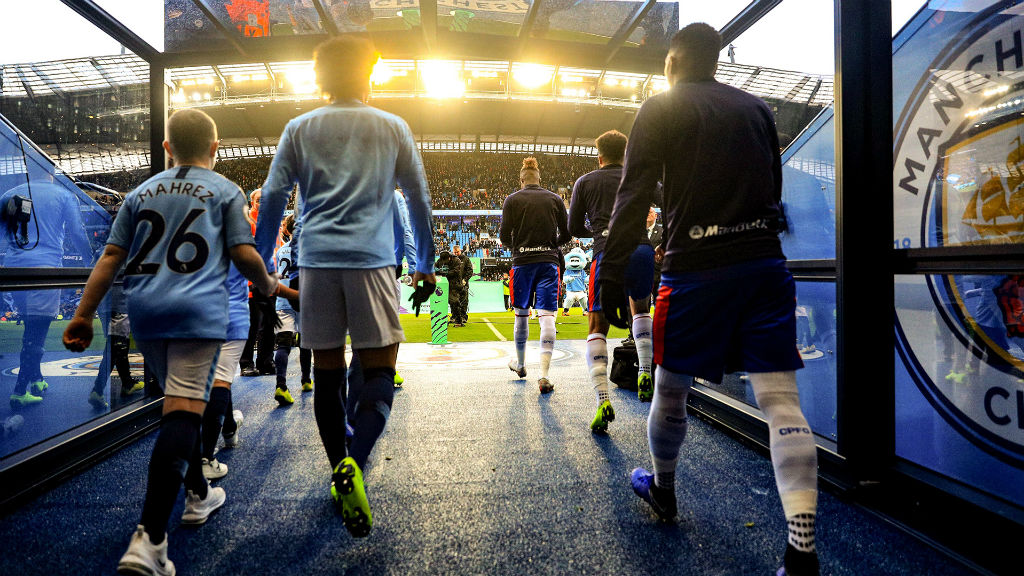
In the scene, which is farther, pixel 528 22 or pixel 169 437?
pixel 528 22

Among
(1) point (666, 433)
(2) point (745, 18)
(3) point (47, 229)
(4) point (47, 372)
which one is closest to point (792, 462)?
(1) point (666, 433)

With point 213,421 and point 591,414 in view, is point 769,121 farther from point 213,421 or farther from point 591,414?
point 213,421

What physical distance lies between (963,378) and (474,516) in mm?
2050

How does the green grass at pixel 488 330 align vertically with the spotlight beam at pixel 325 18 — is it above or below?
below

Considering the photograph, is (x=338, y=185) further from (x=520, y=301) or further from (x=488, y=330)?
(x=488, y=330)

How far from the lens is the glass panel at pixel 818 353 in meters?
2.62

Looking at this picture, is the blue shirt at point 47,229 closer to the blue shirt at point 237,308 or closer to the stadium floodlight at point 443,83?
the blue shirt at point 237,308

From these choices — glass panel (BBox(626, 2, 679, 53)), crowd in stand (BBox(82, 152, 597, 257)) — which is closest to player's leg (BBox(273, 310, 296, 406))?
glass panel (BBox(626, 2, 679, 53))

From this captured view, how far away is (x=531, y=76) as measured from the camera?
75.9 feet

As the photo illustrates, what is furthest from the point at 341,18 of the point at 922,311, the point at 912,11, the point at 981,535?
the point at 981,535

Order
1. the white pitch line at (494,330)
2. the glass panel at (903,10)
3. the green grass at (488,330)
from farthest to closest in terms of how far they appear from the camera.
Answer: the green grass at (488,330), the white pitch line at (494,330), the glass panel at (903,10)

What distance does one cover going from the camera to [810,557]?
1.35 metres

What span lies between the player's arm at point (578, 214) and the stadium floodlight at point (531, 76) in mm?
19094

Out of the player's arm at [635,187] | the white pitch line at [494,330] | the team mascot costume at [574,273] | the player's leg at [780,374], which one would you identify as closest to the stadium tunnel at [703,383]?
the player's leg at [780,374]
